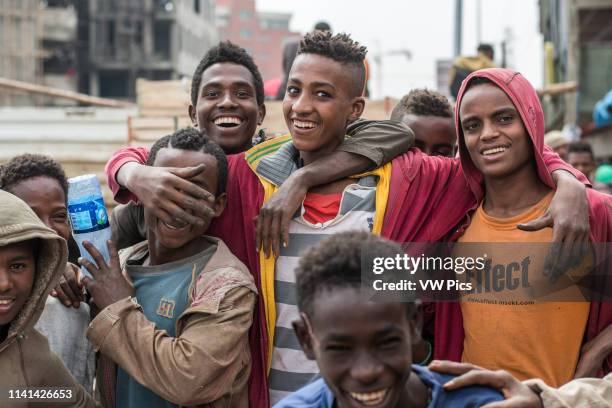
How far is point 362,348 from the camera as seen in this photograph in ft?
6.68

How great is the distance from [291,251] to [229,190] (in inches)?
15.4

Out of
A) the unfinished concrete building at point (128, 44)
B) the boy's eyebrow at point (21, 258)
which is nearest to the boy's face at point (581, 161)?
the boy's eyebrow at point (21, 258)

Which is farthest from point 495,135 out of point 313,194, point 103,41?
point 103,41

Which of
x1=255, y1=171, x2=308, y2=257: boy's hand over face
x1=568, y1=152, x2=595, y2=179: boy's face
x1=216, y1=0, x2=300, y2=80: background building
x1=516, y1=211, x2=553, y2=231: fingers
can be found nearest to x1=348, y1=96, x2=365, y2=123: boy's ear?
x1=255, y1=171, x2=308, y2=257: boy's hand over face

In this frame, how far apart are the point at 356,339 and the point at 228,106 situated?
1856mm

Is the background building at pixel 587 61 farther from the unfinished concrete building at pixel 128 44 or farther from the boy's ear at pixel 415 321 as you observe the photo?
the unfinished concrete building at pixel 128 44

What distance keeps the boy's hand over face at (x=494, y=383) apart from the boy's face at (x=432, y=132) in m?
1.89

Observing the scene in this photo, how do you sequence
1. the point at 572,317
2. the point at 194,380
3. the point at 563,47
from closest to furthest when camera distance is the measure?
1. the point at 194,380
2. the point at 572,317
3. the point at 563,47

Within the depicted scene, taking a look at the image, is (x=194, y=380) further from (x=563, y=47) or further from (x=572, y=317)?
(x=563, y=47)

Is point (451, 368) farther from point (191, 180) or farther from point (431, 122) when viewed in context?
point (431, 122)

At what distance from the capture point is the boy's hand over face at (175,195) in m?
2.79

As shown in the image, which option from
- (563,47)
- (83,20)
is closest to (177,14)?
(83,20)

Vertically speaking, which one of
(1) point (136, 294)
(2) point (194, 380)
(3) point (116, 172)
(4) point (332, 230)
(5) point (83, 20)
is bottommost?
(2) point (194, 380)

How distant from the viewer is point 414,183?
3088mm
